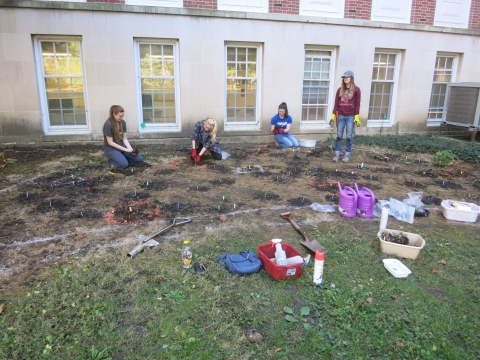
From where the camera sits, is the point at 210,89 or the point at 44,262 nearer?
the point at 44,262

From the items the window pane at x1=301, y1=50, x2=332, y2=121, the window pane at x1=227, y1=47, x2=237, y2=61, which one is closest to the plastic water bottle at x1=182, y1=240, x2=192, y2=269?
the window pane at x1=227, y1=47, x2=237, y2=61

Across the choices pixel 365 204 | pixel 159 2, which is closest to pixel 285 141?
pixel 159 2

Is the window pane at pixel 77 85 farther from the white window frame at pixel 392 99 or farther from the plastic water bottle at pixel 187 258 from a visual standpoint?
the white window frame at pixel 392 99

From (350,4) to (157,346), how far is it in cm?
1075

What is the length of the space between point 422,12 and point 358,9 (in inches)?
91.2

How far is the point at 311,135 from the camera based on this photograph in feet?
36.0

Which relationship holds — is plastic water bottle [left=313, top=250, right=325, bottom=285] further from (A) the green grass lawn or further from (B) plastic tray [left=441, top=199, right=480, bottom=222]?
(B) plastic tray [left=441, top=199, right=480, bottom=222]

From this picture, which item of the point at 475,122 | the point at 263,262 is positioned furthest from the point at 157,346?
the point at 475,122

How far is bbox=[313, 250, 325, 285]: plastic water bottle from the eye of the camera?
3.32m

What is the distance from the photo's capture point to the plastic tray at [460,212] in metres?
4.93

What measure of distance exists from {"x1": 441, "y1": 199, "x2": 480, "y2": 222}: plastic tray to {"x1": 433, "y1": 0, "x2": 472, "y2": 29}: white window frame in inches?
347

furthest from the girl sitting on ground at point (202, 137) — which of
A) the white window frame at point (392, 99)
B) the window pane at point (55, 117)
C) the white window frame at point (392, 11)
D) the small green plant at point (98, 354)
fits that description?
the white window frame at point (392, 11)

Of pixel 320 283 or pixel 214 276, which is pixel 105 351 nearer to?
pixel 214 276

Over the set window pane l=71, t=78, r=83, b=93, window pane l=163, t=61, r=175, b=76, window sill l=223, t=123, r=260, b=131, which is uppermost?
window pane l=163, t=61, r=175, b=76
